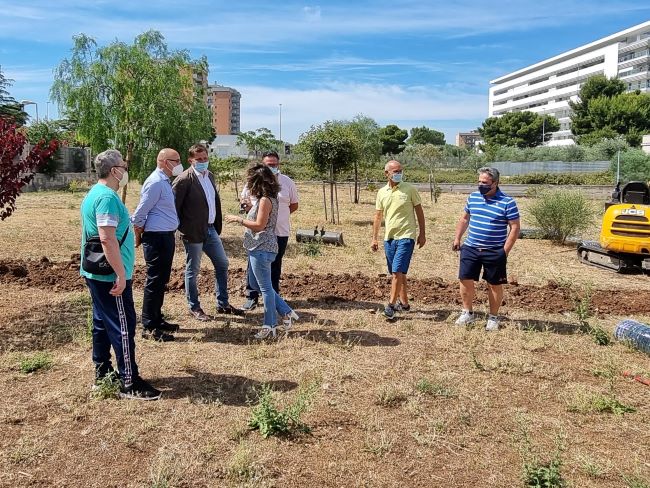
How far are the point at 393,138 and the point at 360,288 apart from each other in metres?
80.2

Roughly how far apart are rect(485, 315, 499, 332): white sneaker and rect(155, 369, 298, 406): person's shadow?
2.65 m

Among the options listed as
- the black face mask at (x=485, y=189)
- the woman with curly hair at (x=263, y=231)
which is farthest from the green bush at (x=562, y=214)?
the woman with curly hair at (x=263, y=231)

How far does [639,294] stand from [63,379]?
7.64 meters

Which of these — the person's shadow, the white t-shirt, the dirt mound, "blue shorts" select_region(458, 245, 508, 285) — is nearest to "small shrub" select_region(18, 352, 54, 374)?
the person's shadow

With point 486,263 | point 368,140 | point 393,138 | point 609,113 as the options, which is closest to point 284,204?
point 486,263

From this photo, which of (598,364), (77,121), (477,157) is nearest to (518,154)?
(477,157)

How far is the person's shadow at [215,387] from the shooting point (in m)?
4.55

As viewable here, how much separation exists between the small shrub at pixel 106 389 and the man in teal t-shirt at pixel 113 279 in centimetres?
4

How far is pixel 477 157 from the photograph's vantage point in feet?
208

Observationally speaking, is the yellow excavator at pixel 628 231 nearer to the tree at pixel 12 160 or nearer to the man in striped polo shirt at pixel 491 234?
the man in striped polo shirt at pixel 491 234

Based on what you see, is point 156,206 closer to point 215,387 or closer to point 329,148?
point 215,387

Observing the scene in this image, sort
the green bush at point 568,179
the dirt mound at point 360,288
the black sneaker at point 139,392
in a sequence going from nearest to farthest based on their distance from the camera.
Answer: the black sneaker at point 139,392 → the dirt mound at point 360,288 → the green bush at point 568,179

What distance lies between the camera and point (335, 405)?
4.50 metres

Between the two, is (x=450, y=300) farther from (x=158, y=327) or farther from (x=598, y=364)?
(x=158, y=327)
